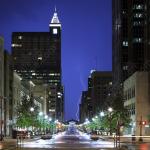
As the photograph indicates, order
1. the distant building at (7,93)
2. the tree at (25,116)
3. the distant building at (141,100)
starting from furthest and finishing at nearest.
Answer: the distant building at (141,100) → the distant building at (7,93) → the tree at (25,116)

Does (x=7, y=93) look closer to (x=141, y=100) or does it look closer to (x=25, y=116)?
(x=25, y=116)

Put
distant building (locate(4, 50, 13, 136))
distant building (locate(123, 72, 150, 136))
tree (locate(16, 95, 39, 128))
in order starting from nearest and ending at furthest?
tree (locate(16, 95, 39, 128)) < distant building (locate(4, 50, 13, 136)) < distant building (locate(123, 72, 150, 136))

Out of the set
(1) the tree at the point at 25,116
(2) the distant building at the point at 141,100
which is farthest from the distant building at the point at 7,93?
(2) the distant building at the point at 141,100

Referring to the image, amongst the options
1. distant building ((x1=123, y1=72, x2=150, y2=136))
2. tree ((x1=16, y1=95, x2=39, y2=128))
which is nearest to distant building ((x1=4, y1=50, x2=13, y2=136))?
tree ((x1=16, y1=95, x2=39, y2=128))

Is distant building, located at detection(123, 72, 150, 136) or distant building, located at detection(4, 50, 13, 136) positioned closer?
distant building, located at detection(4, 50, 13, 136)

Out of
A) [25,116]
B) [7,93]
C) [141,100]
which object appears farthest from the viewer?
[141,100]

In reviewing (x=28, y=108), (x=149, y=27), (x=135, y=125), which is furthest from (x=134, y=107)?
(x=149, y=27)

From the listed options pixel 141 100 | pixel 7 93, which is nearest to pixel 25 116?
pixel 7 93

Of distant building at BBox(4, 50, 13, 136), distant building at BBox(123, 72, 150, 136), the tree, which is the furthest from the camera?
distant building at BBox(123, 72, 150, 136)

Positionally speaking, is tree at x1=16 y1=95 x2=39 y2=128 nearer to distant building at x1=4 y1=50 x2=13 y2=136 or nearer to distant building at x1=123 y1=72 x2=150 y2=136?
distant building at x1=4 y1=50 x2=13 y2=136

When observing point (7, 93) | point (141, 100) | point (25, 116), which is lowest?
point (25, 116)

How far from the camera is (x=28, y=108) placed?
134m

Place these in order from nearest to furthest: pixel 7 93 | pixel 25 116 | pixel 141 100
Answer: pixel 25 116, pixel 7 93, pixel 141 100

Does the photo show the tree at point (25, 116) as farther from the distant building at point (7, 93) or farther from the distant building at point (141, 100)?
the distant building at point (141, 100)
